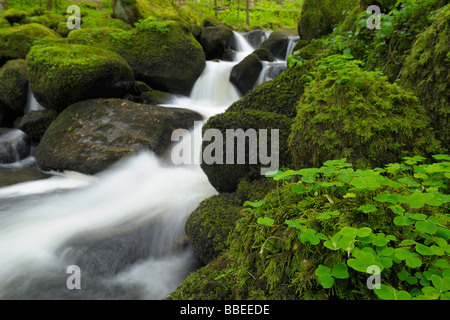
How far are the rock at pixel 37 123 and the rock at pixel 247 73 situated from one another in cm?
593

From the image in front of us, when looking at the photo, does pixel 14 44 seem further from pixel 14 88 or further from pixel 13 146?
pixel 13 146

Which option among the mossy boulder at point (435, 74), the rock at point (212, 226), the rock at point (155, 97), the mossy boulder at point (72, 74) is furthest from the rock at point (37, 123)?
the mossy boulder at point (435, 74)

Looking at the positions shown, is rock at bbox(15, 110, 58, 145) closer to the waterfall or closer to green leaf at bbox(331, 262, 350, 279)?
the waterfall

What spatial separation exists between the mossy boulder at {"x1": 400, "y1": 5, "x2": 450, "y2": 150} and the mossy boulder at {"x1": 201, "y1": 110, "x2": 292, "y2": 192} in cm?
156

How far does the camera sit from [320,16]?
25.2 feet

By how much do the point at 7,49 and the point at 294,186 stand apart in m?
12.5

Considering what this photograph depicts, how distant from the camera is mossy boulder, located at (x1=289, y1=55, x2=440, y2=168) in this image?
7.93ft

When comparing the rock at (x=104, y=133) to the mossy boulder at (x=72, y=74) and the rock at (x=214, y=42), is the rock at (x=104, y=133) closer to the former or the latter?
the mossy boulder at (x=72, y=74)

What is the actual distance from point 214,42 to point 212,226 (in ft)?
39.2

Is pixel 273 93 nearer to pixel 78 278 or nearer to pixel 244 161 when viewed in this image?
pixel 244 161

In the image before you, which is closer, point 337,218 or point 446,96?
point 337,218

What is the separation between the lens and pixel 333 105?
2570 mm

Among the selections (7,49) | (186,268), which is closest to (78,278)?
(186,268)
